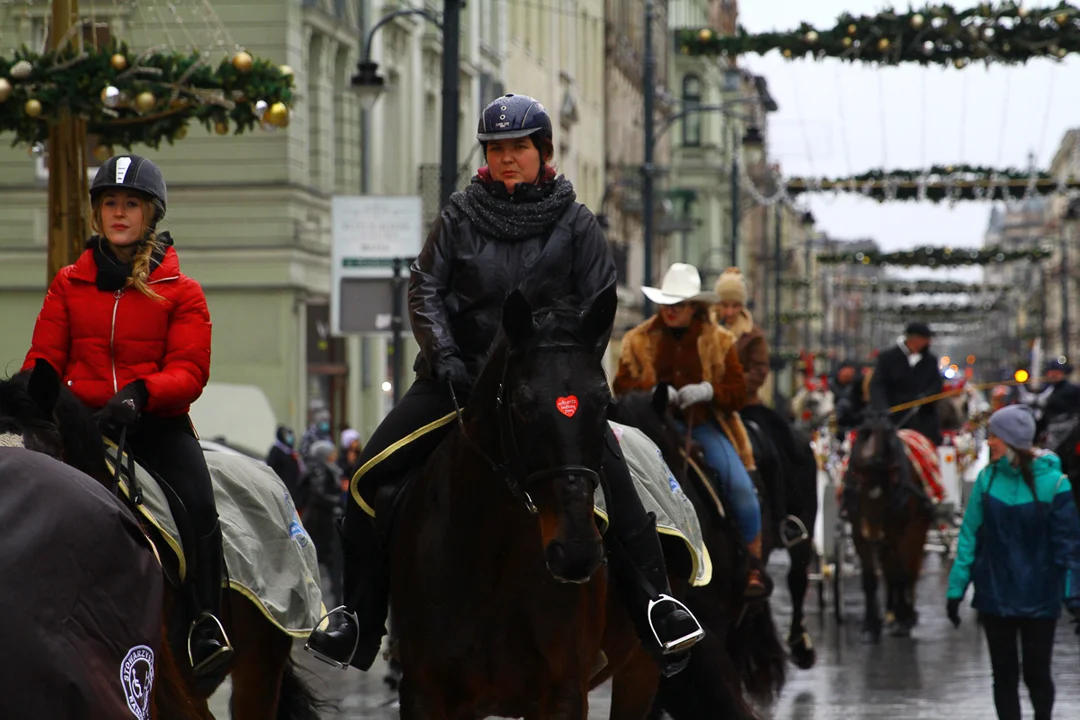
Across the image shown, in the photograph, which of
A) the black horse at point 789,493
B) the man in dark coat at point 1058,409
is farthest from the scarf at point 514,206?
the man in dark coat at point 1058,409

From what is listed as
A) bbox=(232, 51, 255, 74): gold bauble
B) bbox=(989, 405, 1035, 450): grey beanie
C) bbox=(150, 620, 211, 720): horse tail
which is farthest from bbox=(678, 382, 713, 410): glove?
bbox=(150, 620, 211, 720): horse tail

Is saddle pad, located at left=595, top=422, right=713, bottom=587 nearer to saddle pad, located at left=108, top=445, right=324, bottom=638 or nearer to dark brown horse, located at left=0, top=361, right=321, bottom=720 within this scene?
saddle pad, located at left=108, top=445, right=324, bottom=638

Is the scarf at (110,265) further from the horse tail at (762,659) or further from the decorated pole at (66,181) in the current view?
the horse tail at (762,659)

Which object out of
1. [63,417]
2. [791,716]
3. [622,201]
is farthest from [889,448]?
[622,201]

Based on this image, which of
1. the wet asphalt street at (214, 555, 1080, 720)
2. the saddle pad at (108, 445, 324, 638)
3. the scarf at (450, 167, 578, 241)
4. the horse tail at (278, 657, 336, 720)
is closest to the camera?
the scarf at (450, 167, 578, 241)

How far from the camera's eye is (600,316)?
6.80m

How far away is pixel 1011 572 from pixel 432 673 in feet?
16.3

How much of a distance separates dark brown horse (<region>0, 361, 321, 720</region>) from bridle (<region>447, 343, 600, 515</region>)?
1236 millimetres

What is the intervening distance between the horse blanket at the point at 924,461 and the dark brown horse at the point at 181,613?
1129 centimetres

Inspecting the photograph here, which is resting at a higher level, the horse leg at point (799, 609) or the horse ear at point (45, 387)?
the horse ear at point (45, 387)

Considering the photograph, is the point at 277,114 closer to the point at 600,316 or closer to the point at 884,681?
the point at 600,316

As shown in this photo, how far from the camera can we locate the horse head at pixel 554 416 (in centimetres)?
637

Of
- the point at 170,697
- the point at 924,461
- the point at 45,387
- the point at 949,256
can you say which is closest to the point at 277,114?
the point at 45,387

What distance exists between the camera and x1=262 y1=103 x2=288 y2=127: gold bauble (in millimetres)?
11664
